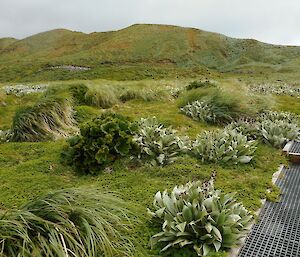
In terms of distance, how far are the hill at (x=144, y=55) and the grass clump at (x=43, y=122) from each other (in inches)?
1392

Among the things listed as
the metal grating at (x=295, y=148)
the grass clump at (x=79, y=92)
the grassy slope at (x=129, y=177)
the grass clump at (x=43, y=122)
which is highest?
the grass clump at (x=79, y=92)

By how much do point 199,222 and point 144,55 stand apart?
68890 mm

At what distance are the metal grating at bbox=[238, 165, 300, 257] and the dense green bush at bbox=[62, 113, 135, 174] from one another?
8.96 feet

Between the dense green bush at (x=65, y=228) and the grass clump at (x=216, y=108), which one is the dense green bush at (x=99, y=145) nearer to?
the dense green bush at (x=65, y=228)

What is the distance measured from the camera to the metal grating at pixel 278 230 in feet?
14.0

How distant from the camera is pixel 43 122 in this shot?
29.6 feet

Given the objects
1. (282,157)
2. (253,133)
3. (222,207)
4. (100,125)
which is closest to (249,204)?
(222,207)

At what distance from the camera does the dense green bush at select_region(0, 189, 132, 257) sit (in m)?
3.52

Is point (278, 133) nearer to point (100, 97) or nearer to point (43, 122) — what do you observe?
point (43, 122)

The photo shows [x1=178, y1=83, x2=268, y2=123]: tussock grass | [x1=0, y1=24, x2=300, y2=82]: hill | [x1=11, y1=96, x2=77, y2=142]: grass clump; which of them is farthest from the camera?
[x1=0, y1=24, x2=300, y2=82]: hill

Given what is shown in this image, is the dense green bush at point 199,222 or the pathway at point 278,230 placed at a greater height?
the dense green bush at point 199,222

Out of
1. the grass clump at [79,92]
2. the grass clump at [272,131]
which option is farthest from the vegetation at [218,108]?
the grass clump at [79,92]

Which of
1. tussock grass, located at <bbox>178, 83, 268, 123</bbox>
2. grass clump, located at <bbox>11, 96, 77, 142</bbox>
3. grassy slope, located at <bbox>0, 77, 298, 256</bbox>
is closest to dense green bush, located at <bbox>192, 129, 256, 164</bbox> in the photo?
grassy slope, located at <bbox>0, 77, 298, 256</bbox>

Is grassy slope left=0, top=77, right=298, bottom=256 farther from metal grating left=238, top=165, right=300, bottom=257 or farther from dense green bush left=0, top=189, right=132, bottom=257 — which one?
dense green bush left=0, top=189, right=132, bottom=257
